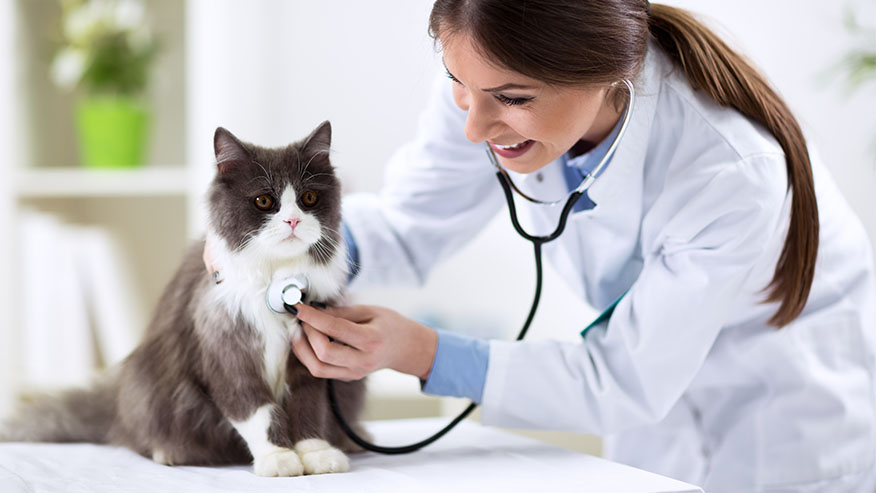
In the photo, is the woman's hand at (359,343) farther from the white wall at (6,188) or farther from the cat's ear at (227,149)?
the white wall at (6,188)

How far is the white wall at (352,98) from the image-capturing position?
2.02 meters

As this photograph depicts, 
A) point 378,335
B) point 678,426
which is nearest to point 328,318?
point 378,335

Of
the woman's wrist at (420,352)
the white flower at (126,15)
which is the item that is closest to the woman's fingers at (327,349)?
the woman's wrist at (420,352)

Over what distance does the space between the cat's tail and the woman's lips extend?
65cm

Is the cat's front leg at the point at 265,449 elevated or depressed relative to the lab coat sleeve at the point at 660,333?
depressed

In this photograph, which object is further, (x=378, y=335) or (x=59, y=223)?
(x=59, y=223)

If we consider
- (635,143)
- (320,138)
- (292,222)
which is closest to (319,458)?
(292,222)

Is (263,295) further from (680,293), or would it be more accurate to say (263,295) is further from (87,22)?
(87,22)

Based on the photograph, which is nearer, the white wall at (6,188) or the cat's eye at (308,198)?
the cat's eye at (308,198)

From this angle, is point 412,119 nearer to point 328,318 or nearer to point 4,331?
point 4,331

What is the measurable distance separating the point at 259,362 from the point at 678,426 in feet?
2.33

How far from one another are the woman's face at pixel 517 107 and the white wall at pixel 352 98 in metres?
1.05

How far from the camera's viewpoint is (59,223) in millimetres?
2256

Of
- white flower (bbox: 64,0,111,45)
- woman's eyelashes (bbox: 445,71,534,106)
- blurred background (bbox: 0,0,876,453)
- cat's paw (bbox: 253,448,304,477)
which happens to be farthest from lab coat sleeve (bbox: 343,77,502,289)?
white flower (bbox: 64,0,111,45)
